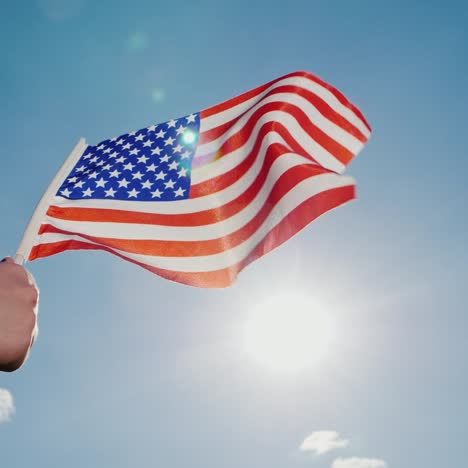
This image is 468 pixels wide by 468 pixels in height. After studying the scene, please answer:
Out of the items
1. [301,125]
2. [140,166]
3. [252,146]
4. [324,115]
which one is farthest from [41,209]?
[324,115]

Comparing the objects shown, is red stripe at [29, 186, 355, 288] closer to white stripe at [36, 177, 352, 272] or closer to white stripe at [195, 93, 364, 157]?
white stripe at [36, 177, 352, 272]

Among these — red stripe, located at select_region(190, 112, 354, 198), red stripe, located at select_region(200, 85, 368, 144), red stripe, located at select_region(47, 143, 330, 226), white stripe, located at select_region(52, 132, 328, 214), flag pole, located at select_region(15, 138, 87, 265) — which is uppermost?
red stripe, located at select_region(200, 85, 368, 144)

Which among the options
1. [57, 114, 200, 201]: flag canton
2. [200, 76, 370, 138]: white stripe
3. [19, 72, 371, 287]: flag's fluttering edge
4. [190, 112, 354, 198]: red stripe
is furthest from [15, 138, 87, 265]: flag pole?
[200, 76, 370, 138]: white stripe

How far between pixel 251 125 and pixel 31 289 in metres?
5.76

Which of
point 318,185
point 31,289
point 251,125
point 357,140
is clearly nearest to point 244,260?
point 318,185

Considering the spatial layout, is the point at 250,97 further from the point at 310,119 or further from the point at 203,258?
the point at 203,258

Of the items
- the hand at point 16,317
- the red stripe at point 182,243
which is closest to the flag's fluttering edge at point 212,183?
the red stripe at point 182,243

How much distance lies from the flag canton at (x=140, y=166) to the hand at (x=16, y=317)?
4523 mm

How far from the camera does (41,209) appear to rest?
5.99 m

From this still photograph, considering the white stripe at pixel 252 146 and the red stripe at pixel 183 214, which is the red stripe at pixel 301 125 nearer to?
the white stripe at pixel 252 146

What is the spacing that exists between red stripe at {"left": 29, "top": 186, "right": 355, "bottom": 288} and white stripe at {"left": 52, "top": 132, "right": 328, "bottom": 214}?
0.67 metres

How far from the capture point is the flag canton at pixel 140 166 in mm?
8117

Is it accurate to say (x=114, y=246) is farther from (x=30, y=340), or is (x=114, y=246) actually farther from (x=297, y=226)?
(x=30, y=340)

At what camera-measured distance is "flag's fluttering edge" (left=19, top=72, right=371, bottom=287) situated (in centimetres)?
723
